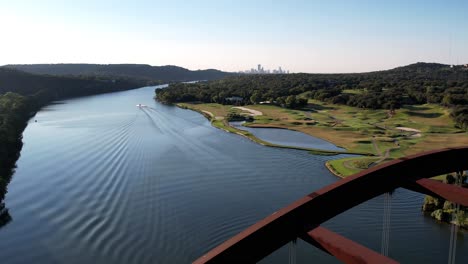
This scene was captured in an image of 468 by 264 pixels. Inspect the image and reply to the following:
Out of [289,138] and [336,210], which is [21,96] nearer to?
[289,138]

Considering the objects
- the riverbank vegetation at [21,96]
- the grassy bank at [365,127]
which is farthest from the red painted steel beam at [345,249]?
the grassy bank at [365,127]

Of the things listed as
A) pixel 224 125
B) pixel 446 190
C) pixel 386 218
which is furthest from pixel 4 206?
pixel 224 125

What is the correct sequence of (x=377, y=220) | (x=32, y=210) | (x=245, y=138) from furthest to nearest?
1. (x=245, y=138)
2. (x=32, y=210)
3. (x=377, y=220)

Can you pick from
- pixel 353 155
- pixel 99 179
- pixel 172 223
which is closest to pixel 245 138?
pixel 353 155

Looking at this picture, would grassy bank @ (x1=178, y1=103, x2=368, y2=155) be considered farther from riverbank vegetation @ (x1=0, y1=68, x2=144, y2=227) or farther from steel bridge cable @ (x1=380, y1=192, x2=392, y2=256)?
riverbank vegetation @ (x1=0, y1=68, x2=144, y2=227)

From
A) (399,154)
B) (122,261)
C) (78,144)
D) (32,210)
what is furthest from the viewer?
(78,144)

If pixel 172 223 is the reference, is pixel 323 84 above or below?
above

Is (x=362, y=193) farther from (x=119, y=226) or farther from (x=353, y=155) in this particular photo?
(x=353, y=155)

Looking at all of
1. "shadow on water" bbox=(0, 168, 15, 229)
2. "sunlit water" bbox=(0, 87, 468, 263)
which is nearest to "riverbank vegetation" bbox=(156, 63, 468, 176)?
"sunlit water" bbox=(0, 87, 468, 263)
